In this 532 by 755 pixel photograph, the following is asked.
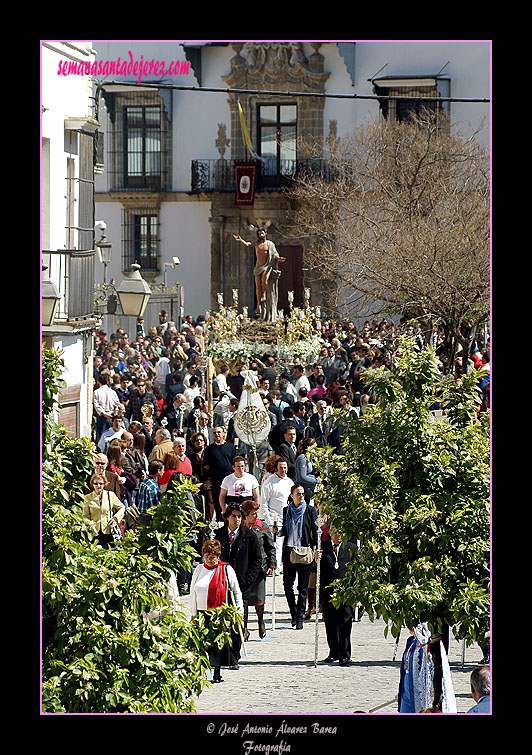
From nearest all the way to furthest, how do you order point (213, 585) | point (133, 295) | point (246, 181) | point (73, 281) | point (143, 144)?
point (213, 585) → point (133, 295) → point (73, 281) → point (246, 181) → point (143, 144)

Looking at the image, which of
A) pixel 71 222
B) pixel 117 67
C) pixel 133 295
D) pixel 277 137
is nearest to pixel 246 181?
pixel 277 137

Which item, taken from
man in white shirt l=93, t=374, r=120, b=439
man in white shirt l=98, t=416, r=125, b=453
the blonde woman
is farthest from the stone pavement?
man in white shirt l=93, t=374, r=120, b=439

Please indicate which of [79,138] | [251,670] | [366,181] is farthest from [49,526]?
[366,181]

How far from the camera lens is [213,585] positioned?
955 centimetres

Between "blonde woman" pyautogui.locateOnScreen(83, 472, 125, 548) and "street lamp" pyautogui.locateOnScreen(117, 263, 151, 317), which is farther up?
"street lamp" pyautogui.locateOnScreen(117, 263, 151, 317)

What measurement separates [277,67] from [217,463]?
100ft

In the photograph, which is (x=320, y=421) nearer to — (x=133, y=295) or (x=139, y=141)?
(x=133, y=295)

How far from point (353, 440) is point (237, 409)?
31.2 ft

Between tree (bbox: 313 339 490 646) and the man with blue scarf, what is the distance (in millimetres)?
3675

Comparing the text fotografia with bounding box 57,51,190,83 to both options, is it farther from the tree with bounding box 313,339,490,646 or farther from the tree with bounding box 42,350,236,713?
the tree with bounding box 42,350,236,713

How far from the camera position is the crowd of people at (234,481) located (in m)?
10.0

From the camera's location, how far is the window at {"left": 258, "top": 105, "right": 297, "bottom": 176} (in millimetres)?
42531

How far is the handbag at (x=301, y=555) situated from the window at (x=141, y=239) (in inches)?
1278

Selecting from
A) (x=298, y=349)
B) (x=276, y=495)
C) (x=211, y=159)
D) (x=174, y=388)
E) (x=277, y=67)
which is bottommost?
(x=276, y=495)
